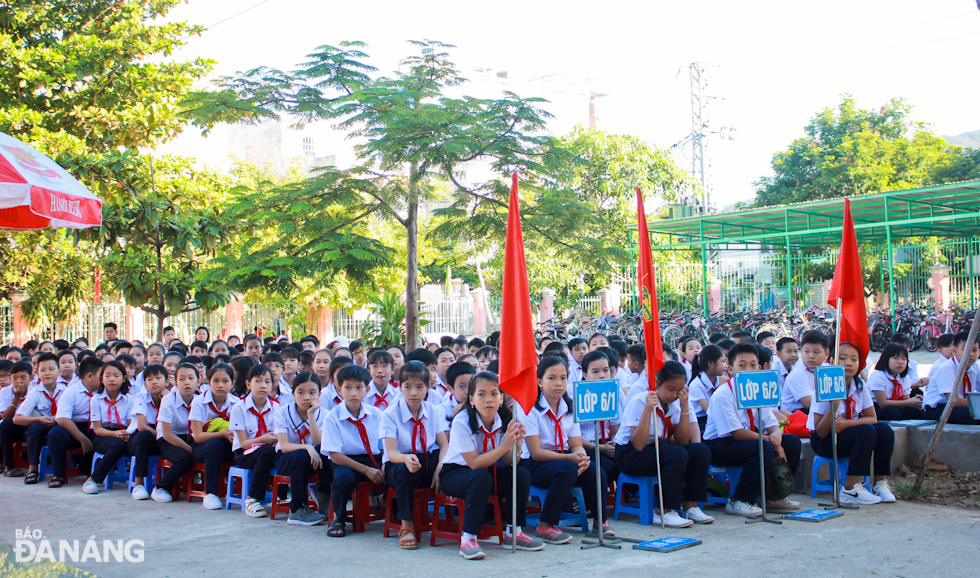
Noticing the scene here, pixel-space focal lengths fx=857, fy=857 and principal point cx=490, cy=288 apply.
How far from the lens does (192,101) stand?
10781mm

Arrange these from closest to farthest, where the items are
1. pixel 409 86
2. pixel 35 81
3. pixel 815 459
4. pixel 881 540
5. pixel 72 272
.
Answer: pixel 881 540 < pixel 815 459 < pixel 409 86 < pixel 35 81 < pixel 72 272

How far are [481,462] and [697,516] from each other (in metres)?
1.61

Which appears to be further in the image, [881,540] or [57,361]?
[57,361]

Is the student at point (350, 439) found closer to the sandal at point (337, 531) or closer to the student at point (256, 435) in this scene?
the sandal at point (337, 531)

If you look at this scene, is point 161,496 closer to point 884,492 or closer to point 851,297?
→ point 884,492

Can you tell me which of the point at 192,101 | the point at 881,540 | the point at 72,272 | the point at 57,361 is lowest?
the point at 881,540

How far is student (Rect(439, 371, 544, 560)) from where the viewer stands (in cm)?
488

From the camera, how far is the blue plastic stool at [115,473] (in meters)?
7.33

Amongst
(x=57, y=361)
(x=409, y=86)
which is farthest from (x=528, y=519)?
(x=409, y=86)

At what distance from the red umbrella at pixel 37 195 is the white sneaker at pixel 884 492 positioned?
5.89 m

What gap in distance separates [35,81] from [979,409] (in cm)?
1570

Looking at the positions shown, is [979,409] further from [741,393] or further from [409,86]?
[409,86]

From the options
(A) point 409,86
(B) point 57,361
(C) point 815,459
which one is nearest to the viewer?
(C) point 815,459

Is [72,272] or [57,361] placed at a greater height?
[72,272]
